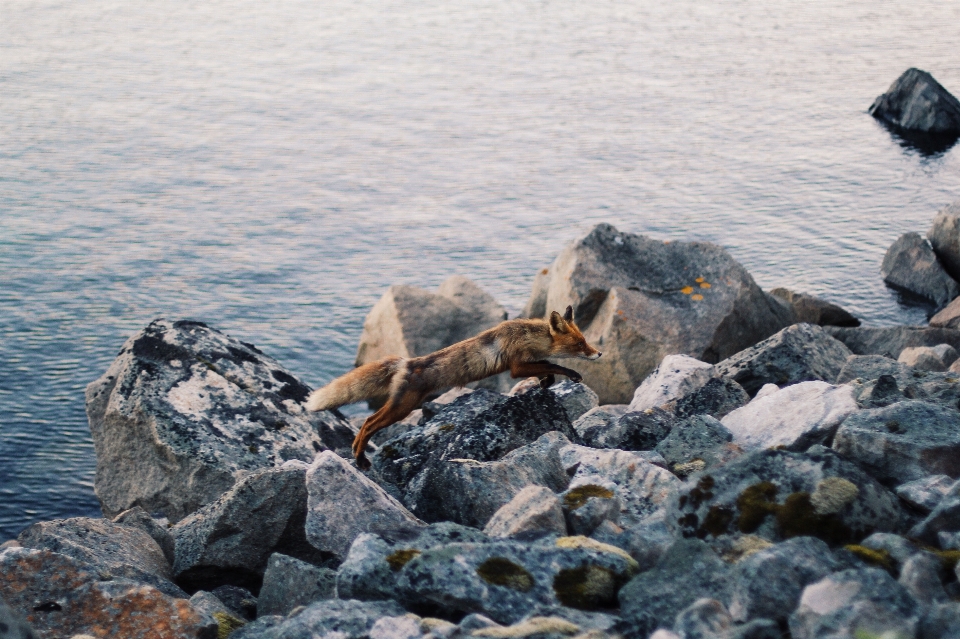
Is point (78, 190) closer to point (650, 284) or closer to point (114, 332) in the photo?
point (114, 332)

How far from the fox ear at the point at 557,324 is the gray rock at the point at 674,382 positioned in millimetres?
1605

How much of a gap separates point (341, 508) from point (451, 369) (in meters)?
4.93

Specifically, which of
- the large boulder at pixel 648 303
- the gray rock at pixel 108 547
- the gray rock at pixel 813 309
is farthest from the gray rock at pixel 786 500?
the gray rock at pixel 813 309

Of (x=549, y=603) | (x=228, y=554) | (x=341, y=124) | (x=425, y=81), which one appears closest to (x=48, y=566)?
(x=228, y=554)

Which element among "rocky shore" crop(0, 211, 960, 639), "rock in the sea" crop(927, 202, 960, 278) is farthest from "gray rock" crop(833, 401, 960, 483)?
"rock in the sea" crop(927, 202, 960, 278)

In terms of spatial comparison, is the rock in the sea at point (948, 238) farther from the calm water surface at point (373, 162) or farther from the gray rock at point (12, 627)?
the gray rock at point (12, 627)

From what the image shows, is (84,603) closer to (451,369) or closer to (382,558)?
(382,558)

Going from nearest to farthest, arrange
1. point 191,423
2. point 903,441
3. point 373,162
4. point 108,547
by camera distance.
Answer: point 903,441
point 108,547
point 191,423
point 373,162

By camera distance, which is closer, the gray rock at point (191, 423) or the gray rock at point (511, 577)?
the gray rock at point (511, 577)

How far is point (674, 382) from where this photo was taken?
15.2 metres

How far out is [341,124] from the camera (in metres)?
42.5

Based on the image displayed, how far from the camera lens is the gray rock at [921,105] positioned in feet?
145

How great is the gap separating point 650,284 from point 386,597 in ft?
48.3

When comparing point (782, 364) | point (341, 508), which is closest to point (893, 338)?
point (782, 364)
